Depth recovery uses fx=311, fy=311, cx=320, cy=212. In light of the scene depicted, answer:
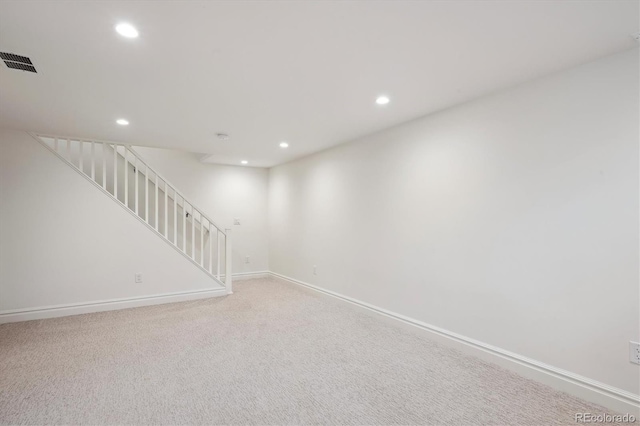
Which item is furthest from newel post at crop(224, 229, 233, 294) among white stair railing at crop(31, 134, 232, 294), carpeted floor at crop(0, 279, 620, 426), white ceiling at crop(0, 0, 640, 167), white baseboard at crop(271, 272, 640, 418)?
white baseboard at crop(271, 272, 640, 418)

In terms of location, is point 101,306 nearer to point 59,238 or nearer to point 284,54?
point 59,238

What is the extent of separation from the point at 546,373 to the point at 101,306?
4.71 metres


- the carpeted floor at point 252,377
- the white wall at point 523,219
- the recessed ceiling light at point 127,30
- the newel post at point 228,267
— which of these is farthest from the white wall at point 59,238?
the white wall at point 523,219

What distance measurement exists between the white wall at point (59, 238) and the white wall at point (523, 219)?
3.09 metres

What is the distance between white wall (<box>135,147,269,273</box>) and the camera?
534 cm

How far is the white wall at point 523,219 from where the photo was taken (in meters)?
1.92

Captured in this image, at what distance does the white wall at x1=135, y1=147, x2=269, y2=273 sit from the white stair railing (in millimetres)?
277

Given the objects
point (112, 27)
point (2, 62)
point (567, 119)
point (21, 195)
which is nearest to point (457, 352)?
point (567, 119)

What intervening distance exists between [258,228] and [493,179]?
176 inches

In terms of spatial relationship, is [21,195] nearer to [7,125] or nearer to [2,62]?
[7,125]

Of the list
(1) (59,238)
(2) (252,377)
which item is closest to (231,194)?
(1) (59,238)

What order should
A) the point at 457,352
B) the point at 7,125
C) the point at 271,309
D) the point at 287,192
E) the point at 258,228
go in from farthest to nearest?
the point at 258,228
the point at 287,192
the point at 271,309
the point at 7,125
the point at 457,352

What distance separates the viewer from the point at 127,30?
171 centimetres

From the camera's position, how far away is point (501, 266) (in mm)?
2463
